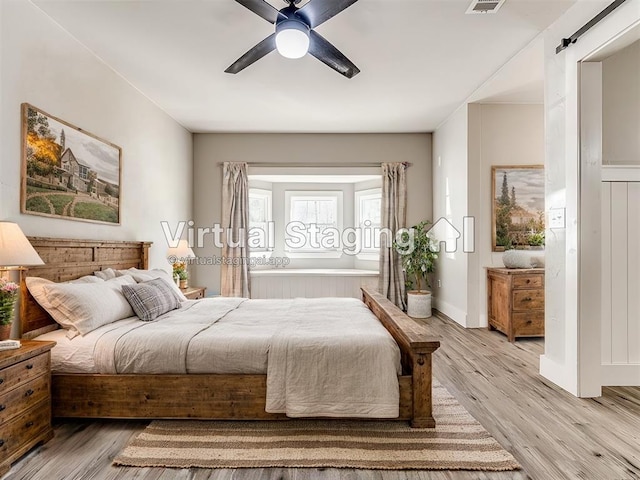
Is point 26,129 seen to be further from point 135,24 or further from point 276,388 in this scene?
point 276,388

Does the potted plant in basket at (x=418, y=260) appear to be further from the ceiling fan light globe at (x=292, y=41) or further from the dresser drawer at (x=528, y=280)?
the ceiling fan light globe at (x=292, y=41)

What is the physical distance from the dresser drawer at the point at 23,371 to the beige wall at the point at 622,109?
4.22 m

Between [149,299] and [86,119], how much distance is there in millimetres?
1678

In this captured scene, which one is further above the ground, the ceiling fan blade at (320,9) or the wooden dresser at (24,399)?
the ceiling fan blade at (320,9)

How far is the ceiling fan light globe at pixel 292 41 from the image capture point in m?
2.20

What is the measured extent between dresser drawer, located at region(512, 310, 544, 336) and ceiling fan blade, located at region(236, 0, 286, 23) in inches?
148

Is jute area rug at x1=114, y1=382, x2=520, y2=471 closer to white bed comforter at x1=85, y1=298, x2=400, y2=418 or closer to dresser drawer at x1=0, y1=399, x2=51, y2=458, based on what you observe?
white bed comforter at x1=85, y1=298, x2=400, y2=418

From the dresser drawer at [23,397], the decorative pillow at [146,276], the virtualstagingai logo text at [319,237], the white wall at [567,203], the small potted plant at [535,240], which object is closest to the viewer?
the dresser drawer at [23,397]

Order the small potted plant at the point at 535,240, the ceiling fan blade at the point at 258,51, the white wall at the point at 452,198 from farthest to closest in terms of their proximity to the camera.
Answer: the white wall at the point at 452,198 < the small potted plant at the point at 535,240 < the ceiling fan blade at the point at 258,51

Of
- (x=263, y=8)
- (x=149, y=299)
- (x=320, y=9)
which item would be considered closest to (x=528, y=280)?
(x=320, y=9)

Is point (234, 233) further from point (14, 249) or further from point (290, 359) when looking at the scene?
point (290, 359)

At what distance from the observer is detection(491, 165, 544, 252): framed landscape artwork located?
15.0 ft

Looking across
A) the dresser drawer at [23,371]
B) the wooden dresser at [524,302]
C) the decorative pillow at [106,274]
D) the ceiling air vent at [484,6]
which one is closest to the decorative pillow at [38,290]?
the dresser drawer at [23,371]

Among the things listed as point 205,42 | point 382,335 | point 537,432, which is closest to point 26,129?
point 205,42
